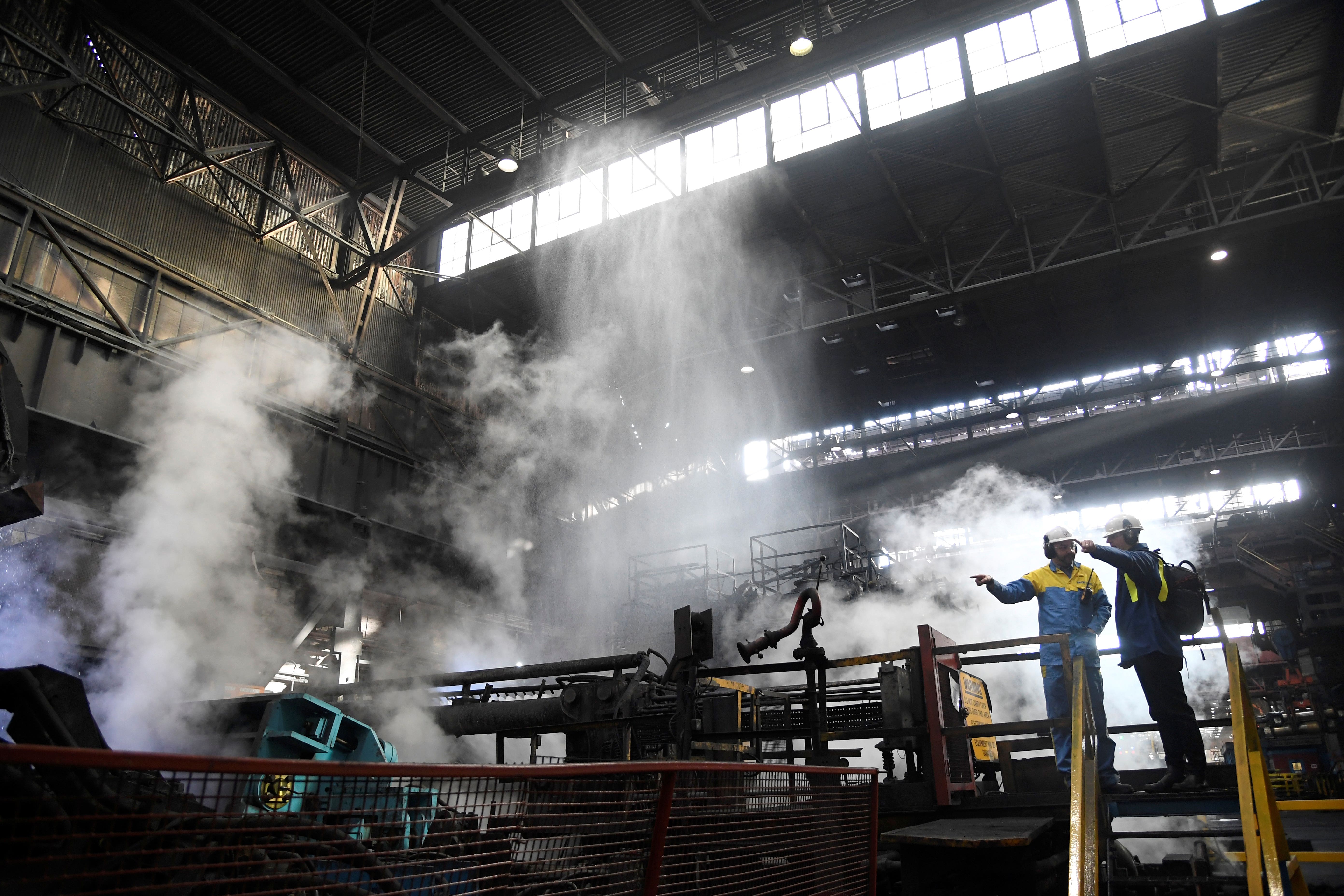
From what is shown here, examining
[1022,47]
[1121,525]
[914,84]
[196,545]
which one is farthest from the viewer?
[914,84]

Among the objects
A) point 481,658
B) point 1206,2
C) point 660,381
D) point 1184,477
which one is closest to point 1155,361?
point 1184,477

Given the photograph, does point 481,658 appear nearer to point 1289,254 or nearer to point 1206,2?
point 1206,2

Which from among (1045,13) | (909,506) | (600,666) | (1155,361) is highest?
(1045,13)

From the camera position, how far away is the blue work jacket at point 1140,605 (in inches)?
189

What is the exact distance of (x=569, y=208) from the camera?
52.4 feet

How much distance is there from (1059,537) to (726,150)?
11.0 metres

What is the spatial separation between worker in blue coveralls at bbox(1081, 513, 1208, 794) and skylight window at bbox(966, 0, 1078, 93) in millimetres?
9971

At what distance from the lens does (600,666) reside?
332 inches

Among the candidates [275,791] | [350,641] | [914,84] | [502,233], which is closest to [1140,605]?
[275,791]

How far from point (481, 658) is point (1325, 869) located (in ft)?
50.2

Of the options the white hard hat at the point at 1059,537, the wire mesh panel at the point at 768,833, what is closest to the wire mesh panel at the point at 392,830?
the wire mesh panel at the point at 768,833

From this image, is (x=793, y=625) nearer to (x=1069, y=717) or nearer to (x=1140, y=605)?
(x=1069, y=717)

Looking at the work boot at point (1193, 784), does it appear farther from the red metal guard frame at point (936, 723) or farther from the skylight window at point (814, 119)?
the skylight window at point (814, 119)

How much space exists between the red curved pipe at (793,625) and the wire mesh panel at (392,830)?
311 cm
